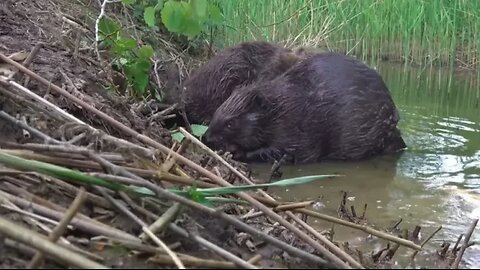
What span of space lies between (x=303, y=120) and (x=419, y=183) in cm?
64

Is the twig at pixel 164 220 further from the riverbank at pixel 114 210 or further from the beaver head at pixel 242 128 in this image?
the beaver head at pixel 242 128

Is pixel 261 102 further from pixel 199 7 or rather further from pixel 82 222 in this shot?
pixel 82 222

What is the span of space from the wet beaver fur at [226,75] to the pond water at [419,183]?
621 mm

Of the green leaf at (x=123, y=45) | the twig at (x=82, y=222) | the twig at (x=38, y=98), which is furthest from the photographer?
the green leaf at (x=123, y=45)

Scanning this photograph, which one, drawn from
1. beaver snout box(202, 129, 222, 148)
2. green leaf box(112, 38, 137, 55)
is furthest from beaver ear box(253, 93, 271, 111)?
green leaf box(112, 38, 137, 55)

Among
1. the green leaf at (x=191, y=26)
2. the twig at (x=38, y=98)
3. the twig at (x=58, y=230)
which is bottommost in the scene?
the twig at (x=58, y=230)

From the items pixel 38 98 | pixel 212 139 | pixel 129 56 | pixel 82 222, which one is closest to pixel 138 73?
pixel 129 56

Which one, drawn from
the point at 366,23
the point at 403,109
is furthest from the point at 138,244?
the point at 366,23

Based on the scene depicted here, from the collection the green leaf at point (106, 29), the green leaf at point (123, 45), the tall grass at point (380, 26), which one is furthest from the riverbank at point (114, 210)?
the tall grass at point (380, 26)

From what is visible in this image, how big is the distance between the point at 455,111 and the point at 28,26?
313 centimetres

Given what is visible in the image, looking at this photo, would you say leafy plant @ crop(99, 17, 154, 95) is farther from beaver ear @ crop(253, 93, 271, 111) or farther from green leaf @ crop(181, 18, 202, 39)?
beaver ear @ crop(253, 93, 271, 111)

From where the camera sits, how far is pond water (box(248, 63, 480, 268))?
2.65 m

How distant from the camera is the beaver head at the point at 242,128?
3.65 meters

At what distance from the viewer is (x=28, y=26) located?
335cm
